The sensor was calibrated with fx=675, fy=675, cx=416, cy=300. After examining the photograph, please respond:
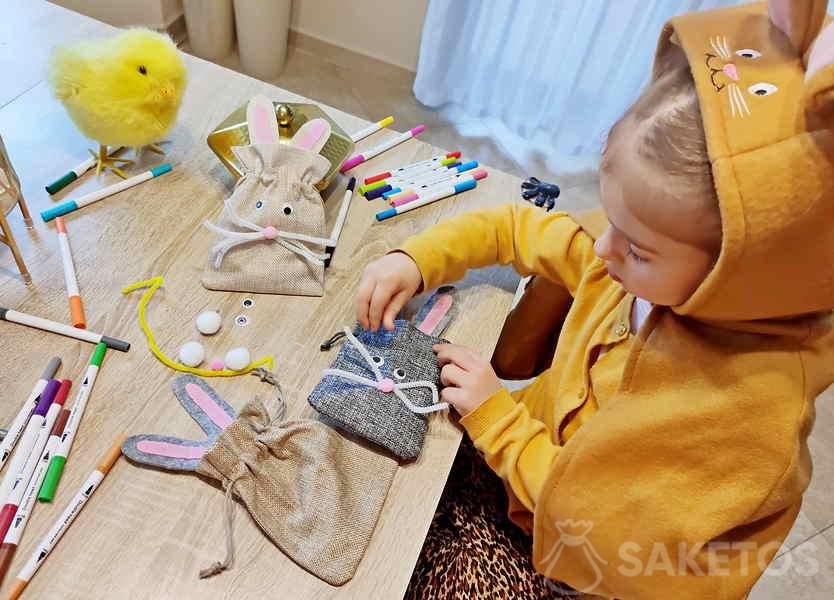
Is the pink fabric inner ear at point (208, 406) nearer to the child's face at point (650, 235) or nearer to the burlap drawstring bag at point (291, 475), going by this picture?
the burlap drawstring bag at point (291, 475)

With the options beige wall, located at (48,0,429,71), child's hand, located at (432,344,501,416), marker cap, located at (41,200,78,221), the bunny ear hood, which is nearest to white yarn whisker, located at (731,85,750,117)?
the bunny ear hood

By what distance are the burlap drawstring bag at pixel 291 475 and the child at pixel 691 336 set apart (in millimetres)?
121

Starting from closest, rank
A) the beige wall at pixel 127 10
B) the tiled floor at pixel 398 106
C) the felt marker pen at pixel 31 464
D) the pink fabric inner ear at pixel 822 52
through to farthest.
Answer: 1. the pink fabric inner ear at pixel 822 52
2. the felt marker pen at pixel 31 464
3. the tiled floor at pixel 398 106
4. the beige wall at pixel 127 10

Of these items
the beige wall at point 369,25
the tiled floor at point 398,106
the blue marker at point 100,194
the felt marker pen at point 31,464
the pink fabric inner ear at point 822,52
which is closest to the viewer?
the pink fabric inner ear at point 822,52

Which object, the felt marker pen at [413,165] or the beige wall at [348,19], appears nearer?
the felt marker pen at [413,165]

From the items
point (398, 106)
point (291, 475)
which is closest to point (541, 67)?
point (398, 106)

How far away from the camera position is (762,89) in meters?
0.44

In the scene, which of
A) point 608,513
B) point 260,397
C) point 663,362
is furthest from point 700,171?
point 260,397

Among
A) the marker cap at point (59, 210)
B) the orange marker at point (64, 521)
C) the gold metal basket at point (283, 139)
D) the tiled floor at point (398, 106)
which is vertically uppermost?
the gold metal basket at point (283, 139)

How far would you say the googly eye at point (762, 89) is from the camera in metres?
0.44

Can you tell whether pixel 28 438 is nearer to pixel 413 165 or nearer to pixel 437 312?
pixel 437 312

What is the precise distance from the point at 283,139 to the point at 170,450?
371mm

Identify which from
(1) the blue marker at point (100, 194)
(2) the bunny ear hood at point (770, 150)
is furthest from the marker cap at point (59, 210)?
(2) the bunny ear hood at point (770, 150)

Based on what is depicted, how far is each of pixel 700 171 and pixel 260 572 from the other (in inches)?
17.5
